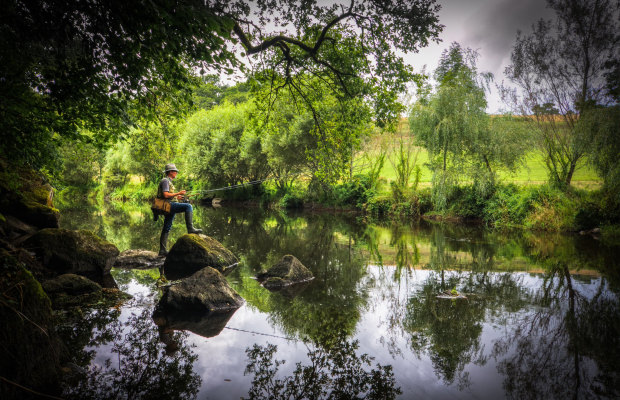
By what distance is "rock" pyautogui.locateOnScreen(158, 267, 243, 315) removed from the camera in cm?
665

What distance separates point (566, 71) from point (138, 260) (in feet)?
76.7

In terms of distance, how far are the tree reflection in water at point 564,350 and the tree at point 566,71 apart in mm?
14748

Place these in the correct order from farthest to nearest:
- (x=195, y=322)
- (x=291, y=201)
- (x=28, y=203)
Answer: (x=291, y=201), (x=28, y=203), (x=195, y=322)

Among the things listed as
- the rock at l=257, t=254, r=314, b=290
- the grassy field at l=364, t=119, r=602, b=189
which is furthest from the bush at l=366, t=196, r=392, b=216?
the rock at l=257, t=254, r=314, b=290

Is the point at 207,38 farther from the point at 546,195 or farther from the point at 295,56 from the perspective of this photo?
the point at 546,195

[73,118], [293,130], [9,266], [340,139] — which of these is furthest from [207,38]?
[293,130]

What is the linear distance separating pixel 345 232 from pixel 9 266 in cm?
1609

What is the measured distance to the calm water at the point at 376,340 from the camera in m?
4.23

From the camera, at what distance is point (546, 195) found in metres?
20.1

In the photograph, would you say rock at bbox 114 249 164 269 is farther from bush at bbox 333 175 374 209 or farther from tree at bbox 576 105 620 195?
bush at bbox 333 175 374 209

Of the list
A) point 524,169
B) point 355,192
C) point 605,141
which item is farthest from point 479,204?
point 355,192

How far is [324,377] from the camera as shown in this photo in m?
4.41

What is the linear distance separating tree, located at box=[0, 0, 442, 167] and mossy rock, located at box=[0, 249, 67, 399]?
100 inches

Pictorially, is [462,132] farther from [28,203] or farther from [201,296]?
[28,203]
